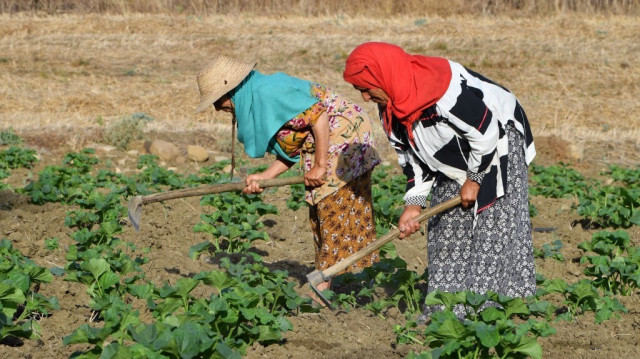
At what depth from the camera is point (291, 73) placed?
47.3 feet

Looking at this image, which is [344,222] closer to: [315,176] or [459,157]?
[315,176]

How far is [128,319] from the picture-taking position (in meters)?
3.42

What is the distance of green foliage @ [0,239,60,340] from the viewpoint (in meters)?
3.65

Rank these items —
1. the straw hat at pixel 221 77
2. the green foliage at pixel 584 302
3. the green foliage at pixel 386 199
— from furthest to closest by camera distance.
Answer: the green foliage at pixel 386 199, the straw hat at pixel 221 77, the green foliage at pixel 584 302

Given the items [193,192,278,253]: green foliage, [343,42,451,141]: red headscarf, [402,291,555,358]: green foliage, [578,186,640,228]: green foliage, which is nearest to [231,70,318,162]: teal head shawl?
[343,42,451,141]: red headscarf

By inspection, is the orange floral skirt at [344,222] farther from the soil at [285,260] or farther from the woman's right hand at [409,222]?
the woman's right hand at [409,222]

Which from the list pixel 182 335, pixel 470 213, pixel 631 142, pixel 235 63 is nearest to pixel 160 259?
pixel 235 63

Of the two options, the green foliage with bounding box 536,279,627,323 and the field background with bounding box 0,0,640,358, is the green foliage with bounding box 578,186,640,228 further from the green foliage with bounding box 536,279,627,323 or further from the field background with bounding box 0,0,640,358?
the green foliage with bounding box 536,279,627,323

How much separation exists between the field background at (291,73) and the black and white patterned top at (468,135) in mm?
765

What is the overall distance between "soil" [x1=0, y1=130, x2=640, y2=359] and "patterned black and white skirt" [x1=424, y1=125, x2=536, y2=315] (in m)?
0.31

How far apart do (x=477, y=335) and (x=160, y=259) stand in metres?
2.80

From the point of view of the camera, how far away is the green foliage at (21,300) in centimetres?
365

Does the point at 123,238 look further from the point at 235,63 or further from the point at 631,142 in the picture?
the point at 631,142

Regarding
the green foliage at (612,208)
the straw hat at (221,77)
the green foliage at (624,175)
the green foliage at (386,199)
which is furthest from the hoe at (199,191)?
the green foliage at (624,175)
